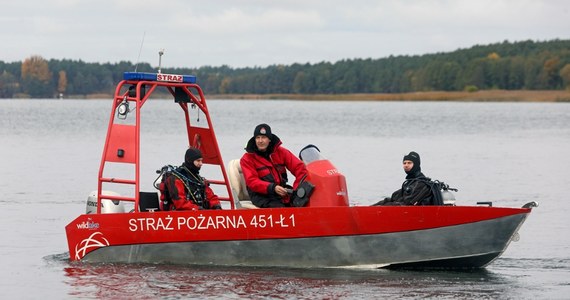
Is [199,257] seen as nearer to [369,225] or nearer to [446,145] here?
[369,225]

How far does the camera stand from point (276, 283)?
1308 centimetres

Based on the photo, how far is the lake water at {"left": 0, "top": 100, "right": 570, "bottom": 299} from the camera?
12.9m

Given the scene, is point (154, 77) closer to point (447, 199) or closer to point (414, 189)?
point (414, 189)

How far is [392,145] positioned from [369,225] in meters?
29.3

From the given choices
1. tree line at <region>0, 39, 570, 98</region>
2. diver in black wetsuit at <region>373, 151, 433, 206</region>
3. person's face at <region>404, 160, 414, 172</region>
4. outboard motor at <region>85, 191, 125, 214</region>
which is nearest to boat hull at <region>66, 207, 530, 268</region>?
outboard motor at <region>85, 191, 125, 214</region>

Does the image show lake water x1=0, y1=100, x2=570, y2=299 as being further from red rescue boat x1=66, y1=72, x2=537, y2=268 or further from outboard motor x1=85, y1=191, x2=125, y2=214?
outboard motor x1=85, y1=191, x2=125, y2=214

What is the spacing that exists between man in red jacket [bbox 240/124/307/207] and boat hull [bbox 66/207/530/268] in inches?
19.8

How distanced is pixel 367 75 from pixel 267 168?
159 metres

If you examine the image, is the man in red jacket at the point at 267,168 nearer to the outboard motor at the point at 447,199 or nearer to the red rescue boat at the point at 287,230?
the red rescue boat at the point at 287,230

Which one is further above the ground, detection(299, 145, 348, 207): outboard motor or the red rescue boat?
detection(299, 145, 348, 207): outboard motor

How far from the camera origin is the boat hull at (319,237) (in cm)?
1298

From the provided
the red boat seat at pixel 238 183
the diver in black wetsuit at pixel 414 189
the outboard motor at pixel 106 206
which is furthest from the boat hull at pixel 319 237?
the red boat seat at pixel 238 183

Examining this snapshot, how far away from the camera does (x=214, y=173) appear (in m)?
28.6

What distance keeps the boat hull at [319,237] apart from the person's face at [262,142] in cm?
91
